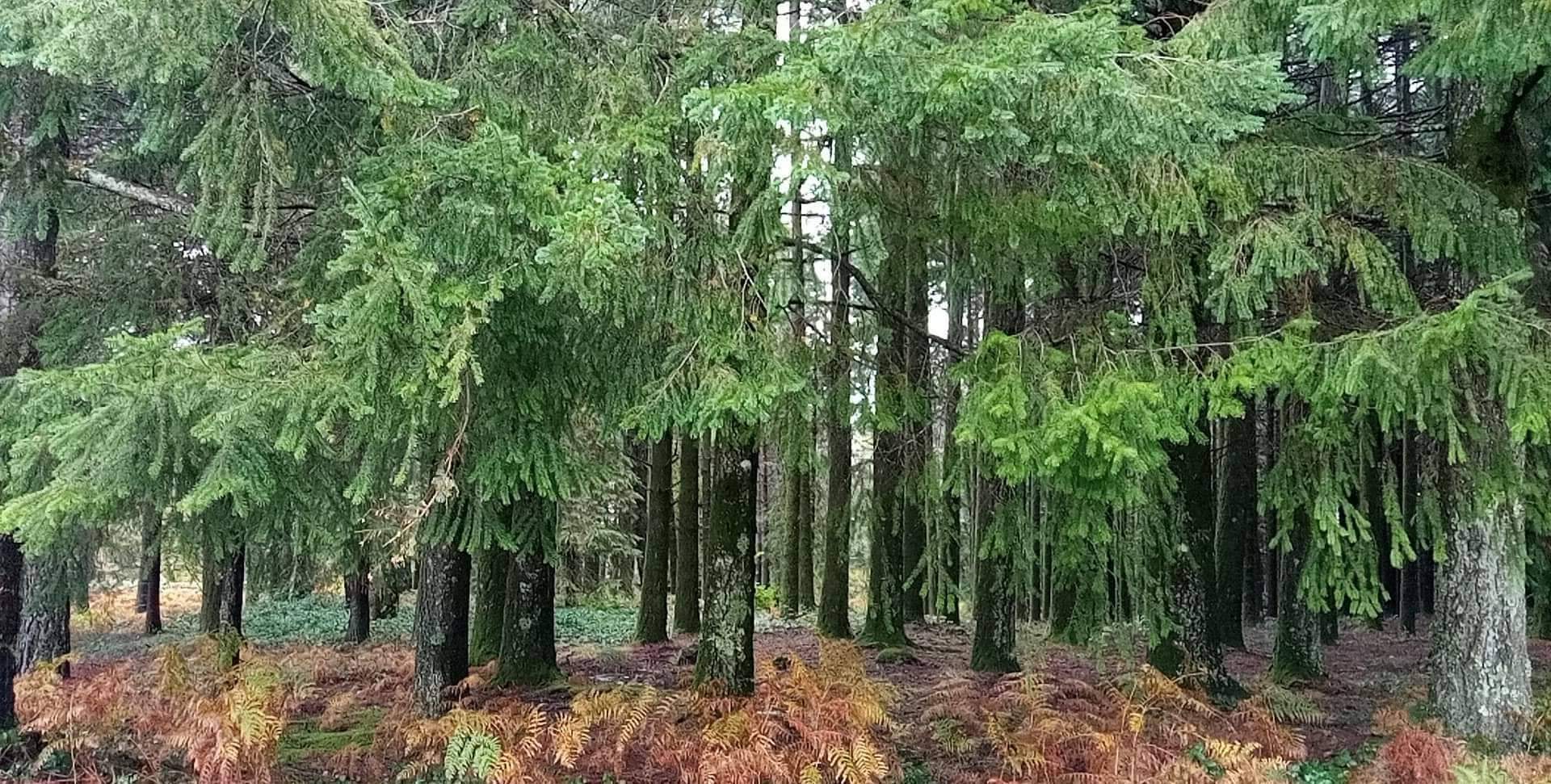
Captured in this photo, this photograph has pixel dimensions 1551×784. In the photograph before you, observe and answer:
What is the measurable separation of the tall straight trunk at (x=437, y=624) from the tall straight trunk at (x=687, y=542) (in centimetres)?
628

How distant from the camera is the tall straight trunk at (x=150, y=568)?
6.20 meters

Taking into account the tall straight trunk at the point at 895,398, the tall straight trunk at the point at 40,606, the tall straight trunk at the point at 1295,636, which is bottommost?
the tall straight trunk at the point at 1295,636

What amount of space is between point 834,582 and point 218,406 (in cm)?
960

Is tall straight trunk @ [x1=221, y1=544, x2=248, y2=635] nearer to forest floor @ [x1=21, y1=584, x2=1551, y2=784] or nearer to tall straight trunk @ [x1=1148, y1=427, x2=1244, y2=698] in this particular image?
forest floor @ [x1=21, y1=584, x2=1551, y2=784]

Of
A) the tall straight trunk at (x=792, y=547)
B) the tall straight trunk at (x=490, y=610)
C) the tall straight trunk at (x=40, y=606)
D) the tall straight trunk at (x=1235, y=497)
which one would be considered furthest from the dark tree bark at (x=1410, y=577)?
the tall straight trunk at (x=40, y=606)

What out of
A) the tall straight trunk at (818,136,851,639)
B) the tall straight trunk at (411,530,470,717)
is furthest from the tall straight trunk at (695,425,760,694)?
the tall straight trunk at (411,530,470,717)

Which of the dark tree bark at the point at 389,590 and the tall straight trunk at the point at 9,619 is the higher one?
the tall straight trunk at the point at 9,619

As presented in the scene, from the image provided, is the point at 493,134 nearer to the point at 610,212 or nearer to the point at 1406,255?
the point at 610,212

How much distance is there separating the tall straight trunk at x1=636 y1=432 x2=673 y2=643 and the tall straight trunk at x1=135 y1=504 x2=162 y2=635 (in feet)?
20.1

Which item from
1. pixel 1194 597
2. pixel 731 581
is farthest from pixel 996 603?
pixel 731 581

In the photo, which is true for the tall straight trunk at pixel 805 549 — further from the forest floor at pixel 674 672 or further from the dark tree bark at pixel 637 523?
the dark tree bark at pixel 637 523

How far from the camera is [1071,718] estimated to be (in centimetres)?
698

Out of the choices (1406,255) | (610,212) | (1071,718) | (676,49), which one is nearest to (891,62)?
(610,212)

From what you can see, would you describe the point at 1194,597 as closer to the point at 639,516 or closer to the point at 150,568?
the point at 639,516
